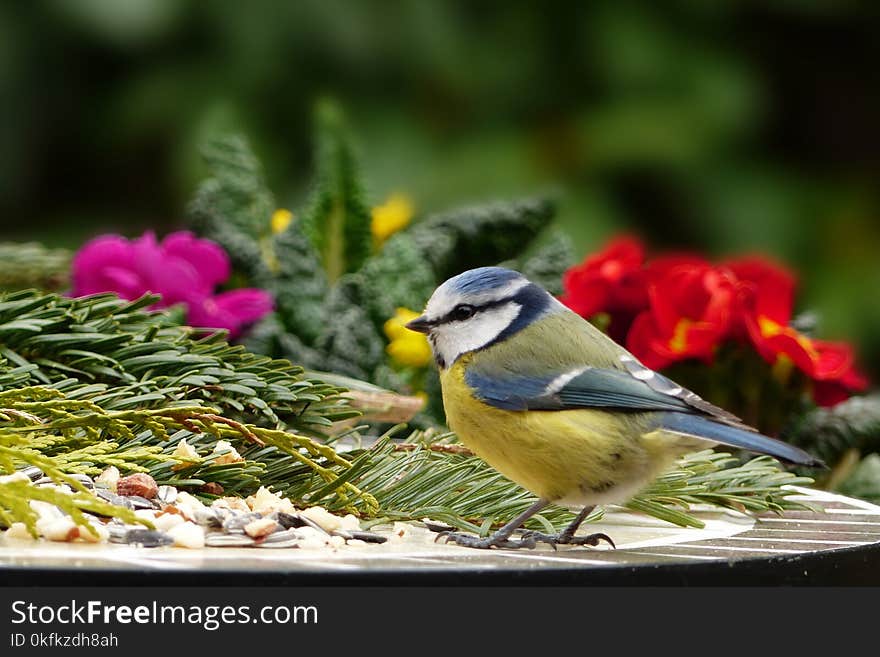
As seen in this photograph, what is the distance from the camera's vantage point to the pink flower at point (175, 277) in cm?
168

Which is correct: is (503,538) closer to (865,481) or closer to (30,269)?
(865,481)

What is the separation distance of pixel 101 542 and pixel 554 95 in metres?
2.79

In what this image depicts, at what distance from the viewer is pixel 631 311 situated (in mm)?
1695

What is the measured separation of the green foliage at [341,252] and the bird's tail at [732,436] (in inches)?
21.3

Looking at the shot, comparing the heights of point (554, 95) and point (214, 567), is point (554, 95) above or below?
above

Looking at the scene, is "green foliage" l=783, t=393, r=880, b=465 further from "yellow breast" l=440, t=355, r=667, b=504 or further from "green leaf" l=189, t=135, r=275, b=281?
"green leaf" l=189, t=135, r=275, b=281

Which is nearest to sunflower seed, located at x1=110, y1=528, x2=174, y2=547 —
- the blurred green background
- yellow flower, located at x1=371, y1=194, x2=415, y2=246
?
yellow flower, located at x1=371, y1=194, x2=415, y2=246

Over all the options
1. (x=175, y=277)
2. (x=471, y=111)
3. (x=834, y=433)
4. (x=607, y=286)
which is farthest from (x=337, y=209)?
(x=471, y=111)

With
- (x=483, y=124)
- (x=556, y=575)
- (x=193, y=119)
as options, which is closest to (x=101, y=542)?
(x=556, y=575)

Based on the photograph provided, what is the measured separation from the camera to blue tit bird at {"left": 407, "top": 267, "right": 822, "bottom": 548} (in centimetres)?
109

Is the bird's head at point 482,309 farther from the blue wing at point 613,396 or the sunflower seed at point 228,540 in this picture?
the sunflower seed at point 228,540

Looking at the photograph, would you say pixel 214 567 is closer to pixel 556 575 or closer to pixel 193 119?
pixel 556 575

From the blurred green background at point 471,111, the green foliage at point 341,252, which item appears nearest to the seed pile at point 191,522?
the green foliage at point 341,252

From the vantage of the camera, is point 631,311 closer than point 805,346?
No
